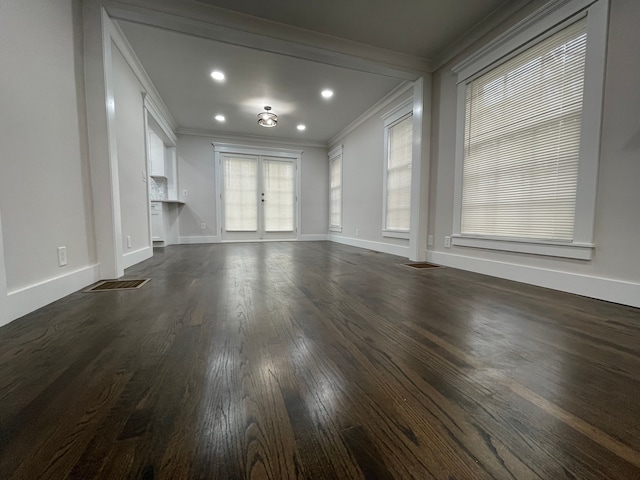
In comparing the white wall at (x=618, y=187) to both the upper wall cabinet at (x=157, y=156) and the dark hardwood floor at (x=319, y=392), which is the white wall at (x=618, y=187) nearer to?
the dark hardwood floor at (x=319, y=392)

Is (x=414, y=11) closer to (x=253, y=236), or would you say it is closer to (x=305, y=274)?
(x=305, y=274)

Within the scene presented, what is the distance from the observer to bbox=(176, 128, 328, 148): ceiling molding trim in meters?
5.14

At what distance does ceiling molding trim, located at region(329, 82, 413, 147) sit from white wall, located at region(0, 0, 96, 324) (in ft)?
10.7

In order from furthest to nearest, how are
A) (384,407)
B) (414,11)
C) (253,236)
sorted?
(253,236), (414,11), (384,407)

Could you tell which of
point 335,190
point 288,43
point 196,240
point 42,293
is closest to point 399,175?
point 288,43

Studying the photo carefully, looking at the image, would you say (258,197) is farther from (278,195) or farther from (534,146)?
(534,146)

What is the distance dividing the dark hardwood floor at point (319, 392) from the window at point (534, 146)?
0.71 metres

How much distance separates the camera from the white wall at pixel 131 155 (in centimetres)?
248

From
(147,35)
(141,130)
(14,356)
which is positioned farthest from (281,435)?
(141,130)

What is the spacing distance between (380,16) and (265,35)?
1.02 meters

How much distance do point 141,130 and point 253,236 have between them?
9.82ft

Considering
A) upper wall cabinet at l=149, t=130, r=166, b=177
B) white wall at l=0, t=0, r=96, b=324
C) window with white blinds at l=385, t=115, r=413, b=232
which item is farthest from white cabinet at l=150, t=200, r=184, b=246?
window with white blinds at l=385, t=115, r=413, b=232

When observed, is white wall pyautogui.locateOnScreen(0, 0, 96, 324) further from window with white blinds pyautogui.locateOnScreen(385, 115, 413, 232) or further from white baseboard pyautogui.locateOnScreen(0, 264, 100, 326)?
window with white blinds pyautogui.locateOnScreen(385, 115, 413, 232)

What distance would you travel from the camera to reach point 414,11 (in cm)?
219
